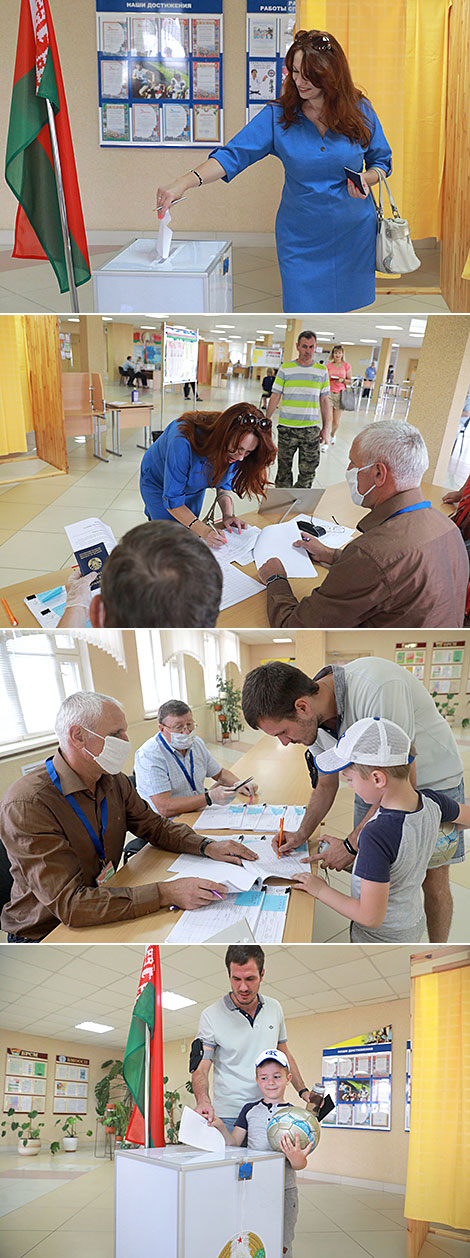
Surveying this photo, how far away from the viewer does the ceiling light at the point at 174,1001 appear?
2.60 m

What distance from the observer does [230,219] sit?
7.25 m

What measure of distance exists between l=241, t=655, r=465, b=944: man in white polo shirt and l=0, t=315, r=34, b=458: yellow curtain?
622 millimetres

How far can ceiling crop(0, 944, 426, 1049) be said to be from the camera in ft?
7.61

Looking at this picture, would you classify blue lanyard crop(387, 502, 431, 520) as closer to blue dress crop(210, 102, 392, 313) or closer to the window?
the window

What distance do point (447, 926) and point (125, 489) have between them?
4.05 ft

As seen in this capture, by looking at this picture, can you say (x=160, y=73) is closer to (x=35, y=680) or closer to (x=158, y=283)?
(x=158, y=283)

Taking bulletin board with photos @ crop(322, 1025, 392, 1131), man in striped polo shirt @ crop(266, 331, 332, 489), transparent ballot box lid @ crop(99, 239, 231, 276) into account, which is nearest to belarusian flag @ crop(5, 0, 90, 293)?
transparent ballot box lid @ crop(99, 239, 231, 276)

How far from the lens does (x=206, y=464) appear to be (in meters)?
1.54

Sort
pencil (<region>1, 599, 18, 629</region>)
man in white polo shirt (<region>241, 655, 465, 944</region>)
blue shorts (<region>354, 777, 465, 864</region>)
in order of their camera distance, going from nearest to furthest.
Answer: pencil (<region>1, 599, 18, 629</region>), man in white polo shirt (<region>241, 655, 465, 944</region>), blue shorts (<region>354, 777, 465, 864</region>)

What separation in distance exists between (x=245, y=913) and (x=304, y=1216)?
4.71 ft

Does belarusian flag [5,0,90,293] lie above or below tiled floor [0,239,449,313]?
below

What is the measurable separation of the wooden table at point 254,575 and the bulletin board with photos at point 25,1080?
186 centimetres

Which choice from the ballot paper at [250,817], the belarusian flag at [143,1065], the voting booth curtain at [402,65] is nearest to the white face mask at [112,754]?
the ballot paper at [250,817]

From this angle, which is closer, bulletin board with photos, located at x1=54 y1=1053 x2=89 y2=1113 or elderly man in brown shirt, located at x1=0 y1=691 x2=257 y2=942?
elderly man in brown shirt, located at x1=0 y1=691 x2=257 y2=942
